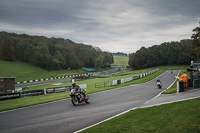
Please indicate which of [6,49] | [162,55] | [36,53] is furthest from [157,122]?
[162,55]

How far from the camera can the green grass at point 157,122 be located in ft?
24.2

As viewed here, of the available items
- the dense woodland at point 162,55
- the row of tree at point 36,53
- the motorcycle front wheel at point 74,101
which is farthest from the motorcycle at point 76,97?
the dense woodland at point 162,55

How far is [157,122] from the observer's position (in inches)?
324

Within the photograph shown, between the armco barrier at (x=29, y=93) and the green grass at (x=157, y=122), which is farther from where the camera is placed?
the armco barrier at (x=29, y=93)

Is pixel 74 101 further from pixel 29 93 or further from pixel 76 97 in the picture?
pixel 29 93

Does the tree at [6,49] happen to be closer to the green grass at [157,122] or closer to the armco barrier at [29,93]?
the armco barrier at [29,93]

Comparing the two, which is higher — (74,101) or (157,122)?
(157,122)

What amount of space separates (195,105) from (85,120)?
654 centimetres

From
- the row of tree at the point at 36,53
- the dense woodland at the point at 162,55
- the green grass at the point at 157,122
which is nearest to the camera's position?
the green grass at the point at 157,122

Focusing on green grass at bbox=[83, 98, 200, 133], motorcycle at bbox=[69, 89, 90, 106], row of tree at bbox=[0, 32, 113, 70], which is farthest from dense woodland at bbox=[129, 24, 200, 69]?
green grass at bbox=[83, 98, 200, 133]

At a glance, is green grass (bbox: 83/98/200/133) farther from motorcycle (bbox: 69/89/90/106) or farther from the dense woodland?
the dense woodland

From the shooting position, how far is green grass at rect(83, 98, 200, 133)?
24.2 ft

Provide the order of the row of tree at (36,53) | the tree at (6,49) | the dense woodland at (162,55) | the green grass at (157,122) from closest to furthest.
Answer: the green grass at (157,122) → the tree at (6,49) → the row of tree at (36,53) → the dense woodland at (162,55)

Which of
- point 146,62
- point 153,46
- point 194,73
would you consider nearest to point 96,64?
point 146,62
